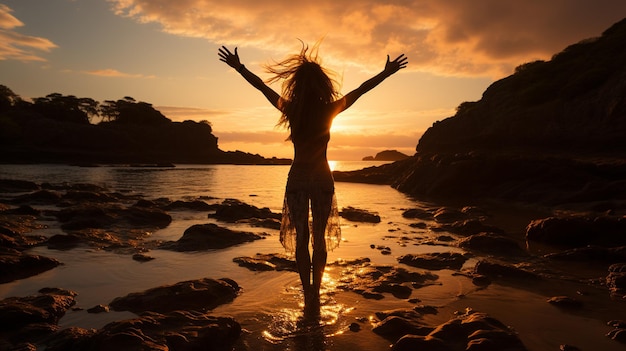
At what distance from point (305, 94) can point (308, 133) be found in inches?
18.5

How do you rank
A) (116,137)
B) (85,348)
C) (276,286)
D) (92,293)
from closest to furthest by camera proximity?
1. (85,348)
2. (92,293)
3. (276,286)
4. (116,137)

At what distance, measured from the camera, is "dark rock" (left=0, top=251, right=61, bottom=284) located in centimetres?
628

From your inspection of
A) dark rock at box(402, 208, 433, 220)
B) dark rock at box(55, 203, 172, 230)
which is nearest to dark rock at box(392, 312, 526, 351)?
dark rock at box(55, 203, 172, 230)

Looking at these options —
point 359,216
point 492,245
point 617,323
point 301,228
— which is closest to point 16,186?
point 359,216

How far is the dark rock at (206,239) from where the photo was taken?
359 inches

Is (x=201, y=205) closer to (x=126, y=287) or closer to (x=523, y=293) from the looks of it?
(x=126, y=287)

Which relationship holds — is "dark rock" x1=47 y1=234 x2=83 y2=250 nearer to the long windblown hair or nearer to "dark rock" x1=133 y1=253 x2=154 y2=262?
"dark rock" x1=133 y1=253 x2=154 y2=262

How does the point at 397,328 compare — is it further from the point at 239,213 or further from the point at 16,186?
the point at 16,186

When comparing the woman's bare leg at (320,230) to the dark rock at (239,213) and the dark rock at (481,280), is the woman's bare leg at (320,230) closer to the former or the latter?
the dark rock at (481,280)

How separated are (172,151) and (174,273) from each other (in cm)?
10203

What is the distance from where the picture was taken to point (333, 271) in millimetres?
7160

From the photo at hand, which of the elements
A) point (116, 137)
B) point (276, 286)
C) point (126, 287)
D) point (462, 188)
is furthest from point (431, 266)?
point (116, 137)

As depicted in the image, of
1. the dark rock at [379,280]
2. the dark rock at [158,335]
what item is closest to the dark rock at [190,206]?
the dark rock at [379,280]

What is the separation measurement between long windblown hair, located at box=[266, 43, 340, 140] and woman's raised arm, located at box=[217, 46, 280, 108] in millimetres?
127
